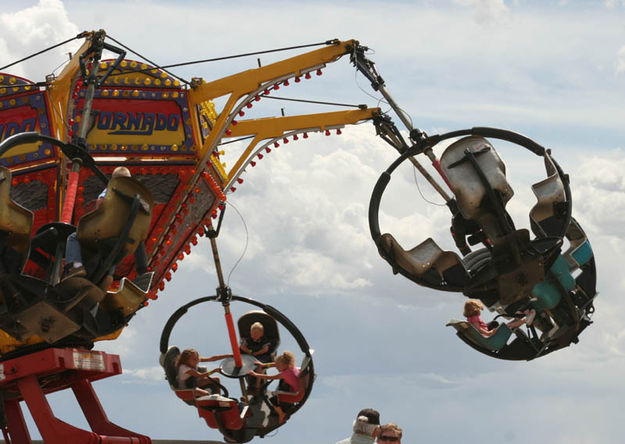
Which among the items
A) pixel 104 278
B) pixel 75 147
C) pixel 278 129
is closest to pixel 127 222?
pixel 104 278

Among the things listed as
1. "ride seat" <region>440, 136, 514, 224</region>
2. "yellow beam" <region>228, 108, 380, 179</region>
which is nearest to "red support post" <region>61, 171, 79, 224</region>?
"ride seat" <region>440, 136, 514, 224</region>

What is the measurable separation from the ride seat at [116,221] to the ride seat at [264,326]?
5434 mm

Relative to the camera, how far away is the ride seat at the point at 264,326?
1458 centimetres

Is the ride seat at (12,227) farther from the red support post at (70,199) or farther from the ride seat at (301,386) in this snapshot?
the ride seat at (301,386)

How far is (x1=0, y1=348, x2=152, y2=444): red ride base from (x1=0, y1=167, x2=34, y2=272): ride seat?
249 cm

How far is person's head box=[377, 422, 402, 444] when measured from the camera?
715 cm

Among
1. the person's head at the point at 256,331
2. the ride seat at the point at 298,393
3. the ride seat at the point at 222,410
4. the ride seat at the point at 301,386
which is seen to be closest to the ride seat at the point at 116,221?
the ride seat at the point at 222,410

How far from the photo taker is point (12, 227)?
29.8 ft

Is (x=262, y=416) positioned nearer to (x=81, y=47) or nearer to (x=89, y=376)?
(x=89, y=376)

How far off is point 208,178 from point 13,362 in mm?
3592

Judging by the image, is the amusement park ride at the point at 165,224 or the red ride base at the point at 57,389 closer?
the amusement park ride at the point at 165,224

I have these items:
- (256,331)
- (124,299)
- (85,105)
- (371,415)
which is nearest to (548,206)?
(371,415)

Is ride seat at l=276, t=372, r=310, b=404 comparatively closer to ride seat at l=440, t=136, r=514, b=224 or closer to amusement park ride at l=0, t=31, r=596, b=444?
amusement park ride at l=0, t=31, r=596, b=444

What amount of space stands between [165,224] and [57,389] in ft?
8.13
